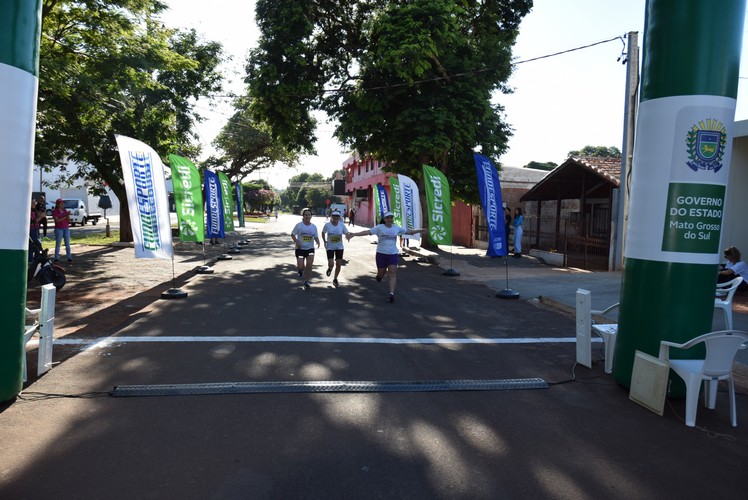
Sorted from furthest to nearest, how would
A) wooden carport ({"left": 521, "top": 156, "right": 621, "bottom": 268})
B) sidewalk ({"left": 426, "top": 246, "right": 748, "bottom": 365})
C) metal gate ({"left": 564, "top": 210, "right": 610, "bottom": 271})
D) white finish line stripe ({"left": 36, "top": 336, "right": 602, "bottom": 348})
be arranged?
wooden carport ({"left": 521, "top": 156, "right": 621, "bottom": 268}) < metal gate ({"left": 564, "top": 210, "right": 610, "bottom": 271}) < sidewalk ({"left": 426, "top": 246, "right": 748, "bottom": 365}) < white finish line stripe ({"left": 36, "top": 336, "right": 602, "bottom": 348})

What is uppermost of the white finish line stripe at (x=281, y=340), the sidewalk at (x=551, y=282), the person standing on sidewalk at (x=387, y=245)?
the person standing on sidewalk at (x=387, y=245)

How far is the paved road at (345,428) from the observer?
3326 mm

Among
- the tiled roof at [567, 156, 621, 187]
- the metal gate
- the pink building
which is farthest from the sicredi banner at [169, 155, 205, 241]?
the pink building

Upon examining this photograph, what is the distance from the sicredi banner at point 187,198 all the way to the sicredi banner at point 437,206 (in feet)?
18.7

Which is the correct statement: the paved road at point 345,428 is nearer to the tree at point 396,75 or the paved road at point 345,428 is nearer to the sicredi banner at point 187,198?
the sicredi banner at point 187,198

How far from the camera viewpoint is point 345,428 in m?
4.12

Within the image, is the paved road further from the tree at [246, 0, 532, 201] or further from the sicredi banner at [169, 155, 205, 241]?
the tree at [246, 0, 532, 201]

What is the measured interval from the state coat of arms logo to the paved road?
229cm

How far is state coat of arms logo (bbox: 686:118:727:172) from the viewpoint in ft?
15.9

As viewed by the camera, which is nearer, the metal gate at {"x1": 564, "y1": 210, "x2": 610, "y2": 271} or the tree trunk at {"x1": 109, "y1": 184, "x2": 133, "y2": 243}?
the metal gate at {"x1": 564, "y1": 210, "x2": 610, "y2": 271}

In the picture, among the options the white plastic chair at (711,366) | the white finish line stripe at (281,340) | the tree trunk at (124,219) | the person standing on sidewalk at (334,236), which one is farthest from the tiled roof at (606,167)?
the tree trunk at (124,219)

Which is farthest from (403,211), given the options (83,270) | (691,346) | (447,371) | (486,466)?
(486,466)

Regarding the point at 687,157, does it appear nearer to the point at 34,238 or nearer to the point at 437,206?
the point at 437,206

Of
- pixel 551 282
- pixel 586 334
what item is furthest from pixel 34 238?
pixel 551 282
